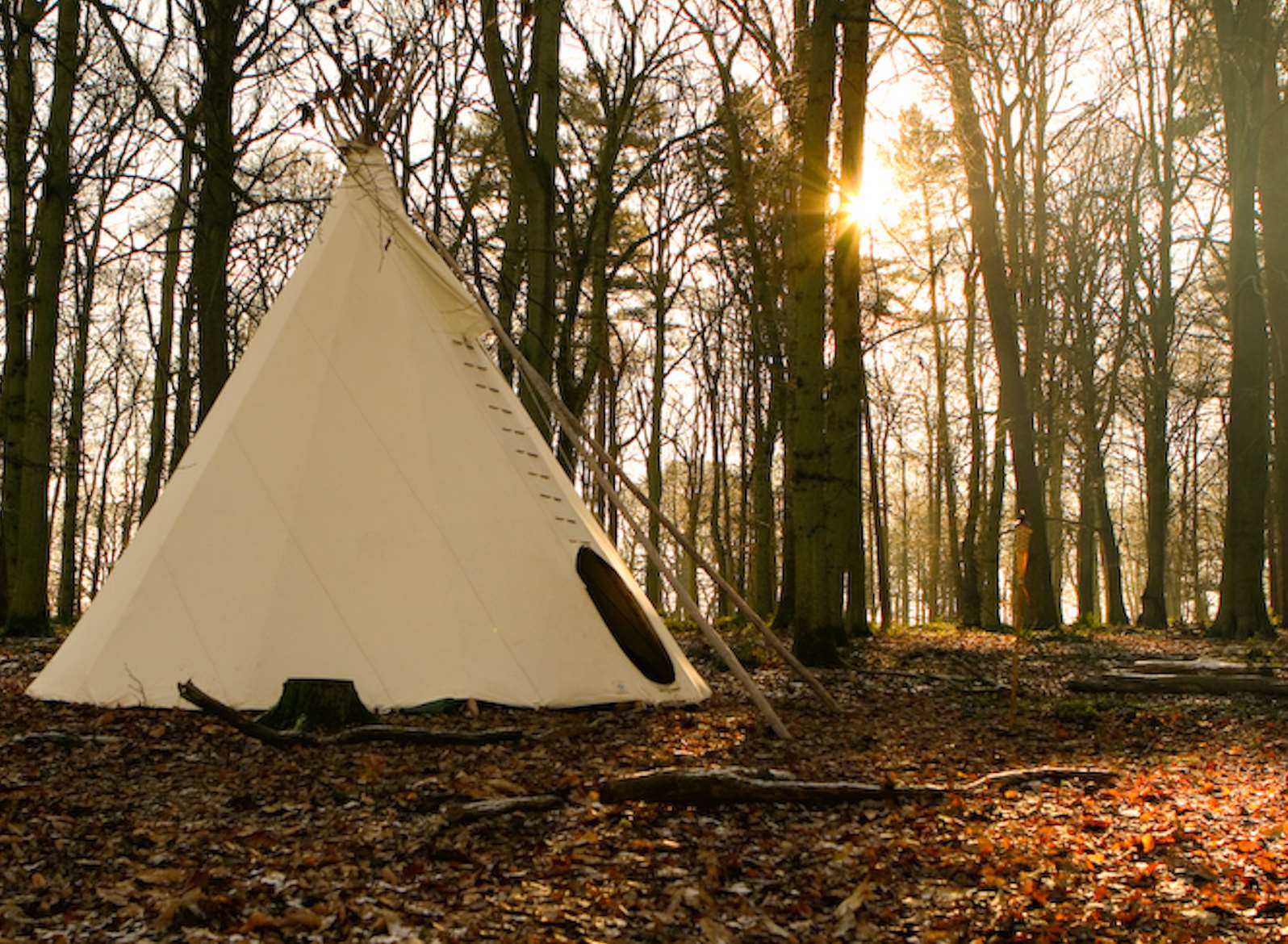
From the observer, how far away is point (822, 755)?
19.3ft

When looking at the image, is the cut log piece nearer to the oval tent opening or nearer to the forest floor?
the forest floor

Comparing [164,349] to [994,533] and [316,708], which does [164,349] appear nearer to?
[316,708]

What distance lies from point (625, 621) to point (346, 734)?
231 cm

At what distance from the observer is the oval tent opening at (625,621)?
7246 mm

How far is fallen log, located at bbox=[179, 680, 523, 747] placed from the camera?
216 inches

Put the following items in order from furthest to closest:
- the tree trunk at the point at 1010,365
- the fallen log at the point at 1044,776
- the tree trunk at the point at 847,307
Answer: the tree trunk at the point at 1010,365, the tree trunk at the point at 847,307, the fallen log at the point at 1044,776

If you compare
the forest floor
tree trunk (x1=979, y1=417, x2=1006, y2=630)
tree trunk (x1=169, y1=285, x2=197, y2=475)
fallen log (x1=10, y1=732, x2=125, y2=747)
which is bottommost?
the forest floor

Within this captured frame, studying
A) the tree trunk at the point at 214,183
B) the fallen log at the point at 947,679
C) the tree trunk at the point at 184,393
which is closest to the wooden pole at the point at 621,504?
the tree trunk at the point at 214,183

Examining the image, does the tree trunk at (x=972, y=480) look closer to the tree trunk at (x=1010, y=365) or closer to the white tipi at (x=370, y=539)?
the tree trunk at (x=1010, y=365)

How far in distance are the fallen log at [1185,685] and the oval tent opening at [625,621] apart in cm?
400

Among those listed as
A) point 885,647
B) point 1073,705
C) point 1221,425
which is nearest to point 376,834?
point 1073,705

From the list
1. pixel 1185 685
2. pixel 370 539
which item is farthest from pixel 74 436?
pixel 1185 685

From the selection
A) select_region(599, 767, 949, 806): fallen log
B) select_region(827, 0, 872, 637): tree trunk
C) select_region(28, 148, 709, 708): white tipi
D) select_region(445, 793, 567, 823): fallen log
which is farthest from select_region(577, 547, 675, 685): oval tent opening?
select_region(827, 0, 872, 637): tree trunk

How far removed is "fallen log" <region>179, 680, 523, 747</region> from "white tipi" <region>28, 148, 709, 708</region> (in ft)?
2.07
